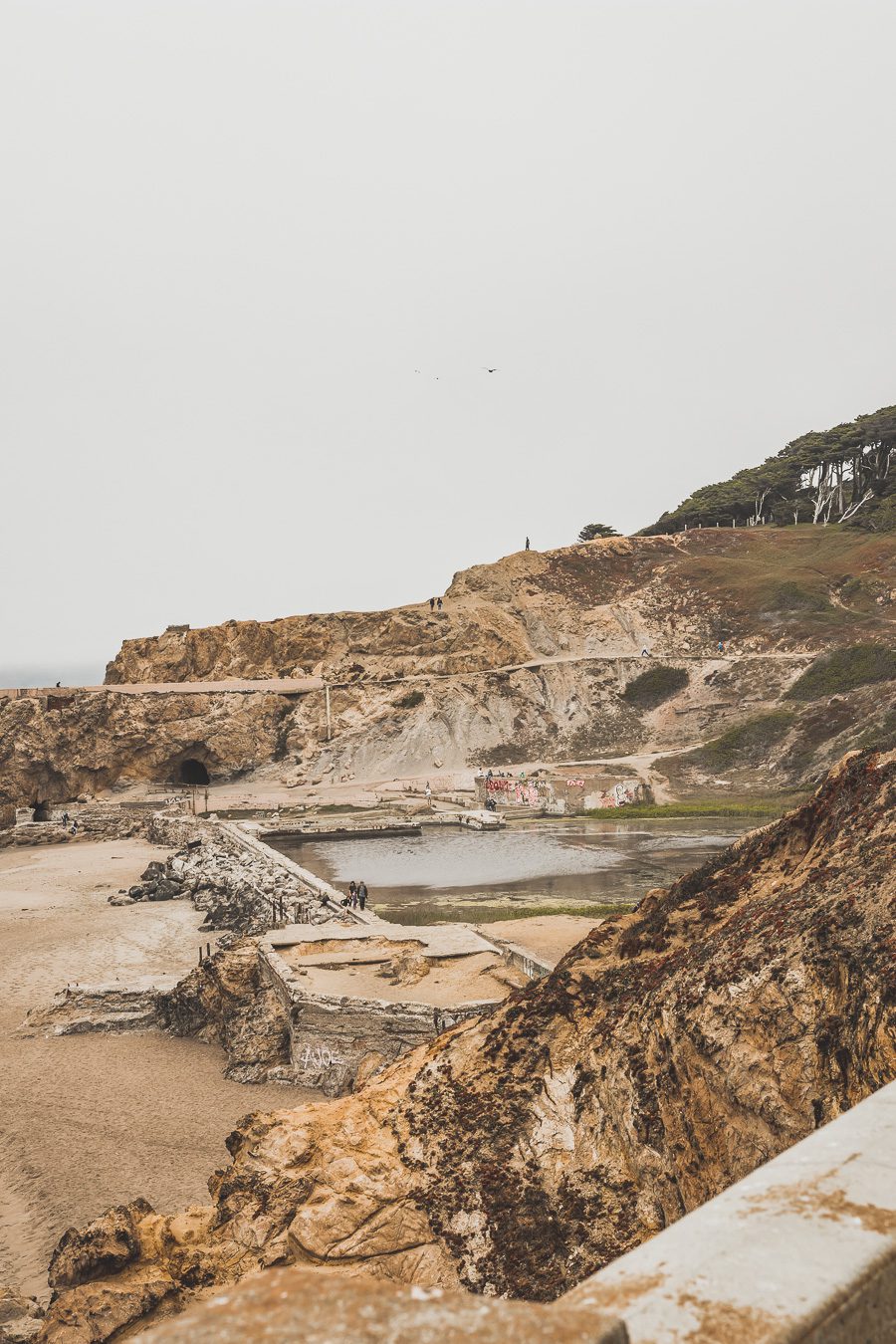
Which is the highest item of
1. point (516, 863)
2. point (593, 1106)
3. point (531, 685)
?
point (531, 685)

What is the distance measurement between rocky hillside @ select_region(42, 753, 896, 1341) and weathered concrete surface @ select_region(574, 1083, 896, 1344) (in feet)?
6.36

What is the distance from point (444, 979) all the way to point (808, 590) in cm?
5653

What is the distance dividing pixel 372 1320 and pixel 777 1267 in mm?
791

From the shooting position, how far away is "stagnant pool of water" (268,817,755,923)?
77.4 feet

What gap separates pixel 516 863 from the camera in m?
30.6

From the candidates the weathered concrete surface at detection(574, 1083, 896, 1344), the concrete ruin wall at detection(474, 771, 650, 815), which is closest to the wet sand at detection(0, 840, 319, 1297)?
the weathered concrete surface at detection(574, 1083, 896, 1344)

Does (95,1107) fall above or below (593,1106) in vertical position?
below

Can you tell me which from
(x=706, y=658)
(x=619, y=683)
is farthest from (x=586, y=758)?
(x=706, y=658)

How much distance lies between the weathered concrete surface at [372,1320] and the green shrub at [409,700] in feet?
182

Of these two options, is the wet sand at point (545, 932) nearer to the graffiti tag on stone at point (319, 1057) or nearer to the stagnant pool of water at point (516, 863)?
the graffiti tag on stone at point (319, 1057)

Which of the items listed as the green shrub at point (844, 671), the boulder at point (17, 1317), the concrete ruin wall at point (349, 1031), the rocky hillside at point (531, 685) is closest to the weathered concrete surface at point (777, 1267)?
the boulder at point (17, 1317)

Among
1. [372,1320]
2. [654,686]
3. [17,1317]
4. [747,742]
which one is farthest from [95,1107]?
[654,686]

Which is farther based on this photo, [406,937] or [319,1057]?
[406,937]

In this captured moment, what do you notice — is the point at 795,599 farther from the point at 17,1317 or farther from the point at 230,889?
the point at 17,1317
